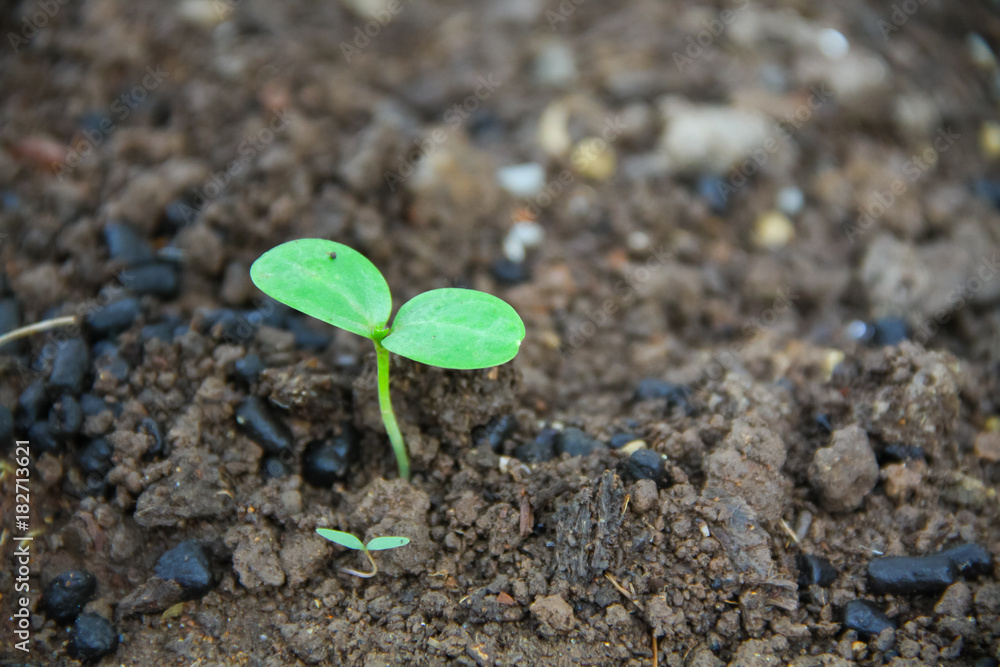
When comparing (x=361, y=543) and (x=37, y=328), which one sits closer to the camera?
(x=361, y=543)

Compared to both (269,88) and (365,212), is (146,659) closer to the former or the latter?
(365,212)

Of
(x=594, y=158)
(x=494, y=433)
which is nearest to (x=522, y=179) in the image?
(x=594, y=158)

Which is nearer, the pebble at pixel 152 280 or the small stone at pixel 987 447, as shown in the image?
the small stone at pixel 987 447

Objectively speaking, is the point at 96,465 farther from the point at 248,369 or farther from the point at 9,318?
the point at 9,318

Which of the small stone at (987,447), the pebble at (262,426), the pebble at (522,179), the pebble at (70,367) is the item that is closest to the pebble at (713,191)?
the pebble at (522,179)

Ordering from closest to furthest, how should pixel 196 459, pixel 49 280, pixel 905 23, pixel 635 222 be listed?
pixel 196 459 → pixel 49 280 → pixel 635 222 → pixel 905 23

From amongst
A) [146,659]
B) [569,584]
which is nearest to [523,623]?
[569,584]

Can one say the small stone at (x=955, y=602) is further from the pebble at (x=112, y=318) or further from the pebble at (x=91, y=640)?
the pebble at (x=112, y=318)
